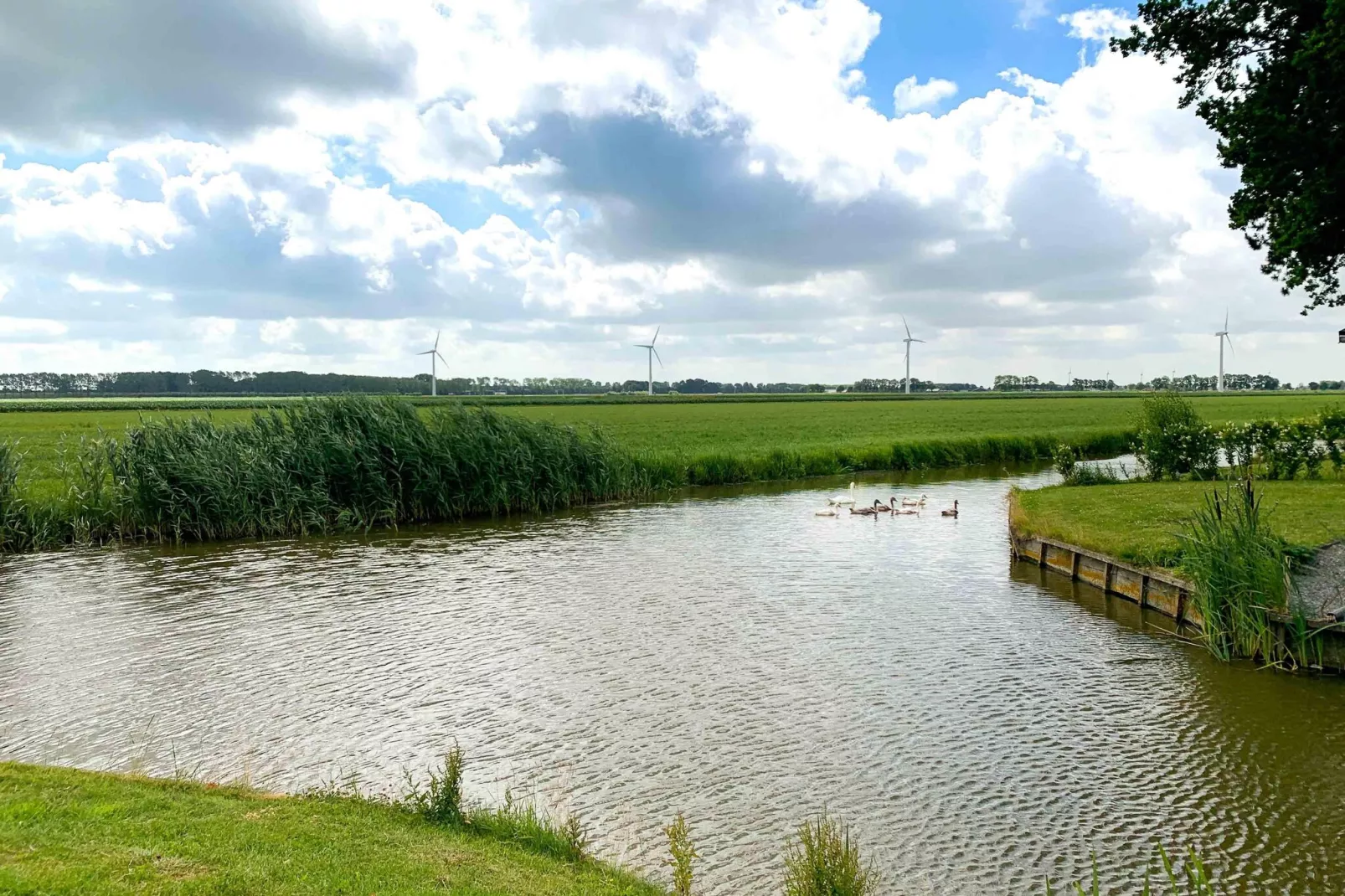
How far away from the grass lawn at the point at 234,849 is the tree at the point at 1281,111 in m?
17.9

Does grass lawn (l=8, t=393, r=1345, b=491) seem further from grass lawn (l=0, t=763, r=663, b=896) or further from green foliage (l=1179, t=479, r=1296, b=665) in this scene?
grass lawn (l=0, t=763, r=663, b=896)

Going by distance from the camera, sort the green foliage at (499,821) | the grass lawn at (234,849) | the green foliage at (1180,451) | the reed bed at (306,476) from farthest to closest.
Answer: the green foliage at (1180,451) < the reed bed at (306,476) < the green foliage at (499,821) < the grass lawn at (234,849)

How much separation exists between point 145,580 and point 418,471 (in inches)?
371

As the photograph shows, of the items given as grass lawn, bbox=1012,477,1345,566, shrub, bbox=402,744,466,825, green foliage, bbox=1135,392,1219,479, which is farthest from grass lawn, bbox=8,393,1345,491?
shrub, bbox=402,744,466,825

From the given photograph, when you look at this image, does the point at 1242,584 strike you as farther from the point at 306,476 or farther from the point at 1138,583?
the point at 306,476

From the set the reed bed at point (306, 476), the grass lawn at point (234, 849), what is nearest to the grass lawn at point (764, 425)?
the reed bed at point (306, 476)

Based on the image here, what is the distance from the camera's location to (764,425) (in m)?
67.2

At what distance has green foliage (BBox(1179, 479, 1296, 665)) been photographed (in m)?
13.2

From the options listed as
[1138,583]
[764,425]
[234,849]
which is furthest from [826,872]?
[764,425]

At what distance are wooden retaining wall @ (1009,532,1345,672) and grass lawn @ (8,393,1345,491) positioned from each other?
1621 centimetres

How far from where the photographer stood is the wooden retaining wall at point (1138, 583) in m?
12.8

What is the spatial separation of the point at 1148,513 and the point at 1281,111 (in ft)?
29.3

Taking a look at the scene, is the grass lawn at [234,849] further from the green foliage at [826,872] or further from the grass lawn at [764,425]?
the grass lawn at [764,425]

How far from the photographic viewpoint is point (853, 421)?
71.6m
